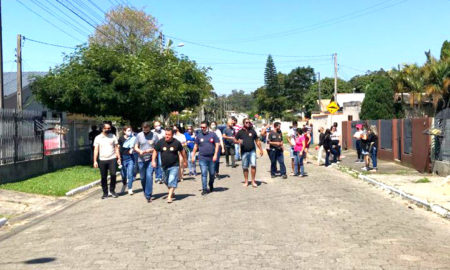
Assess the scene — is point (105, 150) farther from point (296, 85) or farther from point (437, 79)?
point (296, 85)

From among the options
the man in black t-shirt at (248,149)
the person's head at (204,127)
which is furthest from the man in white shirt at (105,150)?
the man in black t-shirt at (248,149)

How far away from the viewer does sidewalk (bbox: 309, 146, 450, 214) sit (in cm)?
1169

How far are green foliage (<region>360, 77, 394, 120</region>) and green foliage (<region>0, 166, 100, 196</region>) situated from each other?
20.9 meters

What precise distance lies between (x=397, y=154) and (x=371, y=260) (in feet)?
→ 51.7

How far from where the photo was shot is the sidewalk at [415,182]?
11.7 m

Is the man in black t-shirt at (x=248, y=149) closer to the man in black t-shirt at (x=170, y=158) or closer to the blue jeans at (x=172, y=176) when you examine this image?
the man in black t-shirt at (x=170, y=158)

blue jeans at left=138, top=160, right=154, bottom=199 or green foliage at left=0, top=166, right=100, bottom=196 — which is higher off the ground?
blue jeans at left=138, top=160, right=154, bottom=199

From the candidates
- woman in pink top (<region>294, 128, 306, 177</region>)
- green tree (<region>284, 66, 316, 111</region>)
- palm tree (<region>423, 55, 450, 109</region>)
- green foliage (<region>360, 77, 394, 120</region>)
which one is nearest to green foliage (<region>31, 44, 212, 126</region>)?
→ woman in pink top (<region>294, 128, 306, 177</region>)

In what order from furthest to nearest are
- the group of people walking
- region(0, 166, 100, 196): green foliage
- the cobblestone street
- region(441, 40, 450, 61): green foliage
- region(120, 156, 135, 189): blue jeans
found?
1. region(441, 40, 450, 61): green foliage
2. region(0, 166, 100, 196): green foliage
3. region(120, 156, 135, 189): blue jeans
4. the group of people walking
5. the cobblestone street

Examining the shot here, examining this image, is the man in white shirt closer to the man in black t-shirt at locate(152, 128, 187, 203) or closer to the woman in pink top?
the man in black t-shirt at locate(152, 128, 187, 203)

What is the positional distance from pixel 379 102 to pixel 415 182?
2017 cm

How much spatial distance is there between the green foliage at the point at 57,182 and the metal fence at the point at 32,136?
2.62ft

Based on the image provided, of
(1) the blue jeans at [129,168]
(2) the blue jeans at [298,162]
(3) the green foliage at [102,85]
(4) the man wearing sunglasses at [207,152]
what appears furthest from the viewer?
(3) the green foliage at [102,85]

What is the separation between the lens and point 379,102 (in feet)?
111
